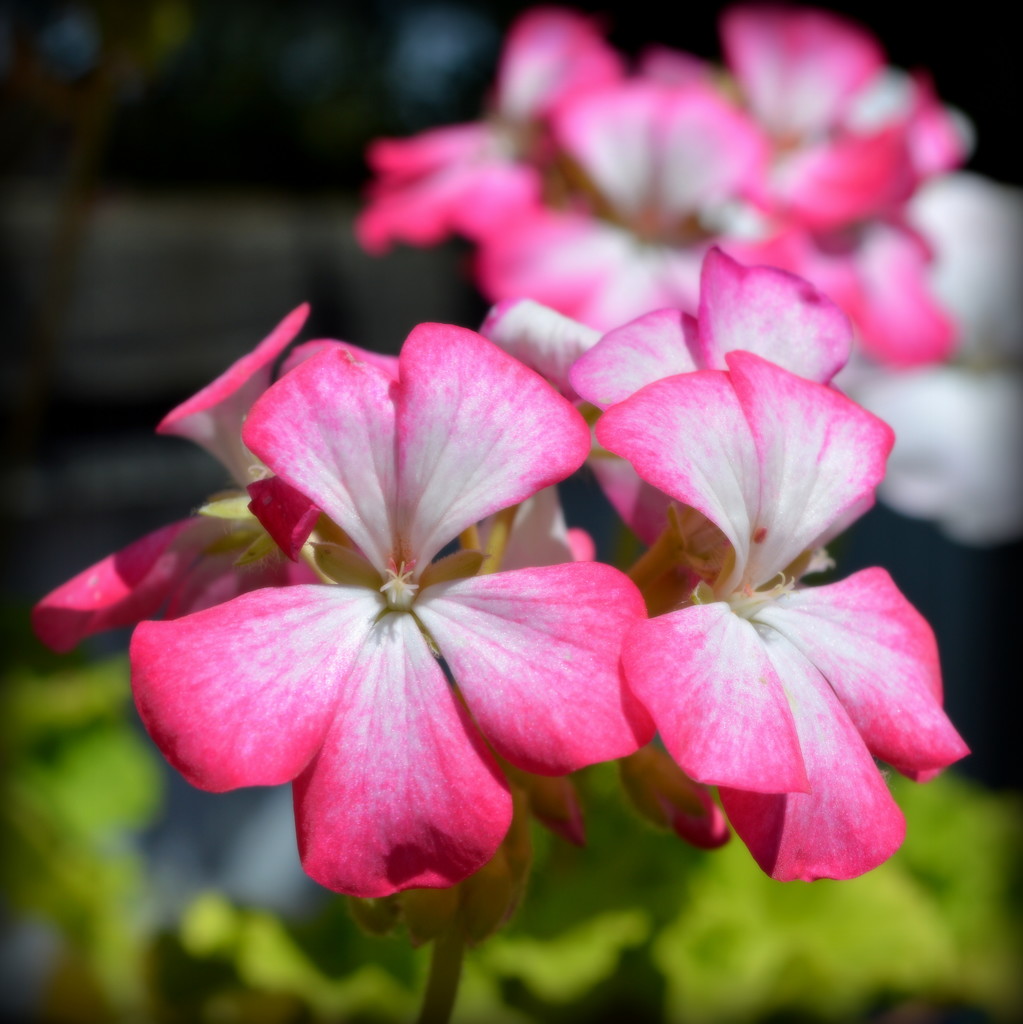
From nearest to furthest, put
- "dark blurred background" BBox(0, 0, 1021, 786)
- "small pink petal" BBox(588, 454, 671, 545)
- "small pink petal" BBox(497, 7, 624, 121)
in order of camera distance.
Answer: "small pink petal" BBox(588, 454, 671, 545), "small pink petal" BBox(497, 7, 624, 121), "dark blurred background" BBox(0, 0, 1021, 786)

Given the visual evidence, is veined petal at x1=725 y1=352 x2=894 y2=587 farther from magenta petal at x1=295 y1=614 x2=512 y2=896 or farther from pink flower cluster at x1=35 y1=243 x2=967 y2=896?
magenta petal at x1=295 y1=614 x2=512 y2=896

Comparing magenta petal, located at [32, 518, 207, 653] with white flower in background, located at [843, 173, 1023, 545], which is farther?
white flower in background, located at [843, 173, 1023, 545]

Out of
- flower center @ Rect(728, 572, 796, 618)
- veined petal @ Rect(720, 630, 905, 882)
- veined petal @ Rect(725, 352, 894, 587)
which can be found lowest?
veined petal @ Rect(720, 630, 905, 882)

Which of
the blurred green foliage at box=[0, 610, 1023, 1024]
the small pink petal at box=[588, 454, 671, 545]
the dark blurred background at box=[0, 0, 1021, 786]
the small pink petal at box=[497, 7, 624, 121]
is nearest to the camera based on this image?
the small pink petal at box=[588, 454, 671, 545]

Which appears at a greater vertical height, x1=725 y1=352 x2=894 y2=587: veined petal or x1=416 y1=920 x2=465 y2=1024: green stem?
x1=725 y1=352 x2=894 y2=587: veined petal

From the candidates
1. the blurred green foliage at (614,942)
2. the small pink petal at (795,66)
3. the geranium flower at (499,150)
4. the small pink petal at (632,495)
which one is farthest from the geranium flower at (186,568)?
the small pink petal at (795,66)

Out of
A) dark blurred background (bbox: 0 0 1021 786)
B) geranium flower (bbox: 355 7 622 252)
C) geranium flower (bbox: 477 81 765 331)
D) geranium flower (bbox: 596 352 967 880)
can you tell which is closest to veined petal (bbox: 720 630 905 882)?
geranium flower (bbox: 596 352 967 880)

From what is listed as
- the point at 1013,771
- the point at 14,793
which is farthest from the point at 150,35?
the point at 1013,771

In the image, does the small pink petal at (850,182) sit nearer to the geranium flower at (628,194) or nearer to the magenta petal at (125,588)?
the geranium flower at (628,194)

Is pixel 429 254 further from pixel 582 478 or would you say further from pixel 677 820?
pixel 677 820
